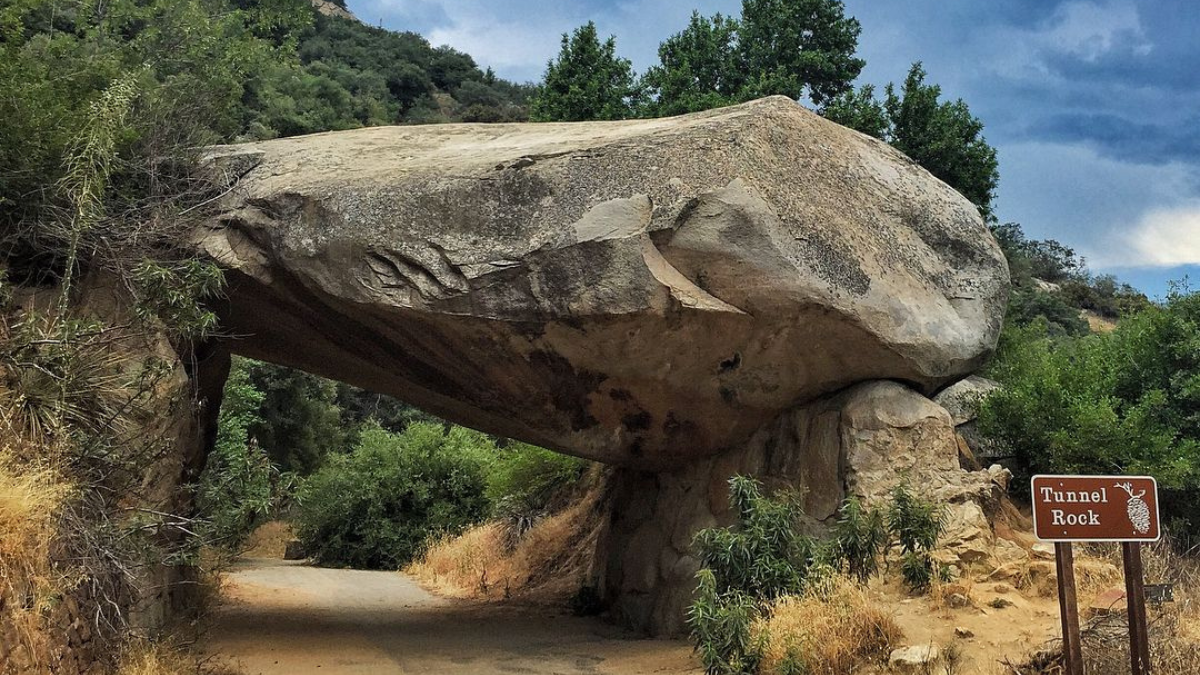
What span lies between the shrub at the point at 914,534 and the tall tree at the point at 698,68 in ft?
49.3

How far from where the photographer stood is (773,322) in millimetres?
8078

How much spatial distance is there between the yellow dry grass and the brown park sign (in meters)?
8.08

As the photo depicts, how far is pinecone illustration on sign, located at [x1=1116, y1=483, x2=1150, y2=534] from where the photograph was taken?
4.89m

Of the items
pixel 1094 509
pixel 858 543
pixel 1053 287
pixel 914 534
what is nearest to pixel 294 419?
pixel 858 543

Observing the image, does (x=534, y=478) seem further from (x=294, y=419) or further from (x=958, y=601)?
(x=958, y=601)

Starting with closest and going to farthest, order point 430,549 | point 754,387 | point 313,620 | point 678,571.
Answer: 1. point 754,387
2. point 678,571
3. point 313,620
4. point 430,549

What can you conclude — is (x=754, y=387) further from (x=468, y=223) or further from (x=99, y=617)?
(x=99, y=617)

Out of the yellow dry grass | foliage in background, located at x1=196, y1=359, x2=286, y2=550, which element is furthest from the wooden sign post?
the yellow dry grass

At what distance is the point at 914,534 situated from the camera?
7.11 meters

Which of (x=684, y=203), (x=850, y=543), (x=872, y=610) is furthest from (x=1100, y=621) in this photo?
(x=684, y=203)

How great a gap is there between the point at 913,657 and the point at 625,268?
137 inches

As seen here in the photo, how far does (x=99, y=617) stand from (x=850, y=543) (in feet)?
16.7

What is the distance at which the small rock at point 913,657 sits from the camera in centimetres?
576

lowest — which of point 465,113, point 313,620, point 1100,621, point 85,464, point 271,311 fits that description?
point 313,620
